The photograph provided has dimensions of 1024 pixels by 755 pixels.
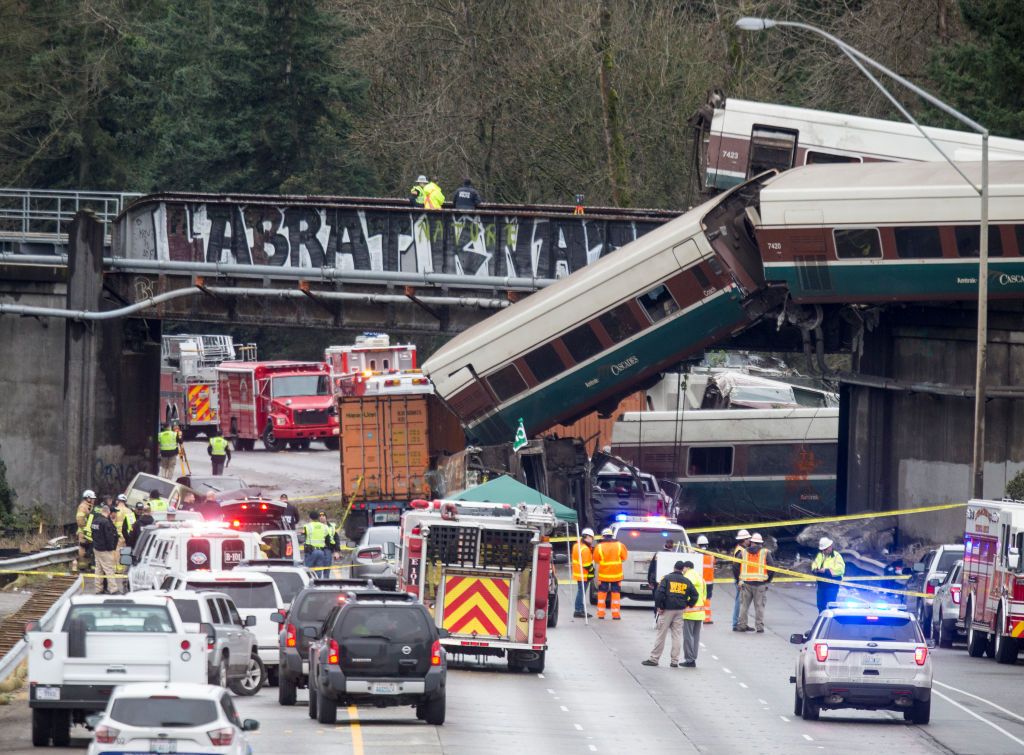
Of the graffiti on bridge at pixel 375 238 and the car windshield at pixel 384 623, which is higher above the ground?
the graffiti on bridge at pixel 375 238

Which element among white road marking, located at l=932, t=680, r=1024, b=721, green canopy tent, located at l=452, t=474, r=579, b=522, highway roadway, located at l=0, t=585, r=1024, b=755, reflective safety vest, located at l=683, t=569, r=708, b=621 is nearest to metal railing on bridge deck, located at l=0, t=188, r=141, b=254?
green canopy tent, located at l=452, t=474, r=579, b=522

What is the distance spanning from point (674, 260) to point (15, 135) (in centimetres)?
4642

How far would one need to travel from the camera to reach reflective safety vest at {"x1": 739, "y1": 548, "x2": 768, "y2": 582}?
103 feet

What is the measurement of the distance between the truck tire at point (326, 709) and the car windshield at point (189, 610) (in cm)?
199

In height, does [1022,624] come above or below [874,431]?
below

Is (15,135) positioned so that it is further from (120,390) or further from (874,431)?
(874,431)

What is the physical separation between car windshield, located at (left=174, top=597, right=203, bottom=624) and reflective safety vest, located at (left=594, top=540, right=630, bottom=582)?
466 inches

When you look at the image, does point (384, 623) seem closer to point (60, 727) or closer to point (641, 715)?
point (60, 727)

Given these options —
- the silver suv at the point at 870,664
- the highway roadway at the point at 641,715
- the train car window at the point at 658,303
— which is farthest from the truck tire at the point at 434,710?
the train car window at the point at 658,303

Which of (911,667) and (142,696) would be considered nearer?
(142,696)

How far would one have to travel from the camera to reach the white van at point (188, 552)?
96.9 ft

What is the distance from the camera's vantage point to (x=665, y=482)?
4703cm

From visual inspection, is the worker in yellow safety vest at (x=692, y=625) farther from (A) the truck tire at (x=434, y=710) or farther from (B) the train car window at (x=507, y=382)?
(B) the train car window at (x=507, y=382)

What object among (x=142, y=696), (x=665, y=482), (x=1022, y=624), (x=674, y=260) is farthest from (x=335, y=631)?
(x=665, y=482)
